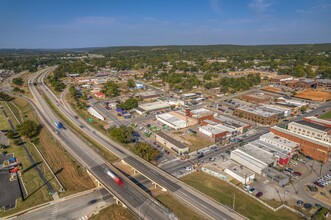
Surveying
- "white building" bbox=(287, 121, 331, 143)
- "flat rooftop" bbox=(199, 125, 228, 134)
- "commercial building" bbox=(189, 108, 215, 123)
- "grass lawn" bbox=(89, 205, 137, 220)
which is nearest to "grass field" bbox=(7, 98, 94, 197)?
"grass lawn" bbox=(89, 205, 137, 220)

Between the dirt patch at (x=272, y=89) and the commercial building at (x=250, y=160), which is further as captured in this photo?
the dirt patch at (x=272, y=89)

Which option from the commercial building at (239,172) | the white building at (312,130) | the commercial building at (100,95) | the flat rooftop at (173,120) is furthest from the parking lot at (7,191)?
the white building at (312,130)

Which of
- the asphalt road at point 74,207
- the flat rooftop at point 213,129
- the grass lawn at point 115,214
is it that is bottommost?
the asphalt road at point 74,207

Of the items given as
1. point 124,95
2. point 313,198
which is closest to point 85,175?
point 313,198

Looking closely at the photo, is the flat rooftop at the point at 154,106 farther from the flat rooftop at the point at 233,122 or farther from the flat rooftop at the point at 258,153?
the flat rooftop at the point at 258,153

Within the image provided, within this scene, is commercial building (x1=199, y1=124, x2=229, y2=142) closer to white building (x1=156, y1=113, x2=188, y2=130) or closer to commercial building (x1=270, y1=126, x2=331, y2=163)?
white building (x1=156, y1=113, x2=188, y2=130)

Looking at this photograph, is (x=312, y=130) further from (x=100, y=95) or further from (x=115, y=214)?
(x=100, y=95)
